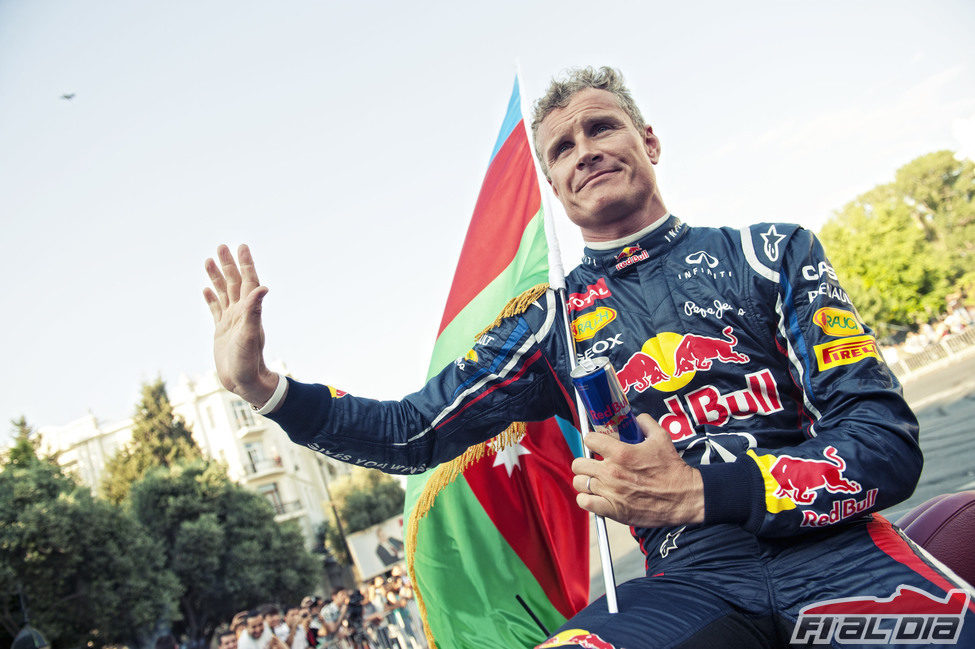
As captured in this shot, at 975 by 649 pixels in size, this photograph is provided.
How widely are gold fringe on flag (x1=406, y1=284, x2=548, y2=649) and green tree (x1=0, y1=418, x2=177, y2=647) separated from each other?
1671 centimetres

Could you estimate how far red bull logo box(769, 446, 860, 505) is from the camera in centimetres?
154

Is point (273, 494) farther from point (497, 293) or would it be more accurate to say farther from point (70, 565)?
point (497, 293)

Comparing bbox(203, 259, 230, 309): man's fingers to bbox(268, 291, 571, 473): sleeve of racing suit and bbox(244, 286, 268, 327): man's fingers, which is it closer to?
bbox(244, 286, 268, 327): man's fingers

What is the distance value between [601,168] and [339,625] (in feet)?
37.4

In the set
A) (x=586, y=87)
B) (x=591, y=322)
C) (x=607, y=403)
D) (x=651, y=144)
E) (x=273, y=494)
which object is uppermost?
(x=273, y=494)

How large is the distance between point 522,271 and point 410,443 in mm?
1015

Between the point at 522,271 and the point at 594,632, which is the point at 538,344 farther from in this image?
the point at 594,632

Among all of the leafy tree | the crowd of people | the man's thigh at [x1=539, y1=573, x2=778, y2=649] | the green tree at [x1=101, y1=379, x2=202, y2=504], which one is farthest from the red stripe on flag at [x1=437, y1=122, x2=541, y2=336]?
the leafy tree

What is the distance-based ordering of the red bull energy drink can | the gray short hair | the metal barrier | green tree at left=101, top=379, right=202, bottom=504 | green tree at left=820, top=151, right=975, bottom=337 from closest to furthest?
1. the red bull energy drink can
2. the gray short hair
3. the metal barrier
4. green tree at left=101, top=379, right=202, bottom=504
5. green tree at left=820, top=151, right=975, bottom=337

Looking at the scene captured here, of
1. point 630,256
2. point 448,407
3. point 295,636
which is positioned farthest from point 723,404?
point 295,636

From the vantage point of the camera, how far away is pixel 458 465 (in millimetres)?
2717

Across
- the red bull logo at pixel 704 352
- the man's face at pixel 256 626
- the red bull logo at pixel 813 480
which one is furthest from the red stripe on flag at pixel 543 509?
the man's face at pixel 256 626

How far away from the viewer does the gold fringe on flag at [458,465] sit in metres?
Result: 2.58

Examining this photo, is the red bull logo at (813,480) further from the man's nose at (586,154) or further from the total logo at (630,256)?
the man's nose at (586,154)
